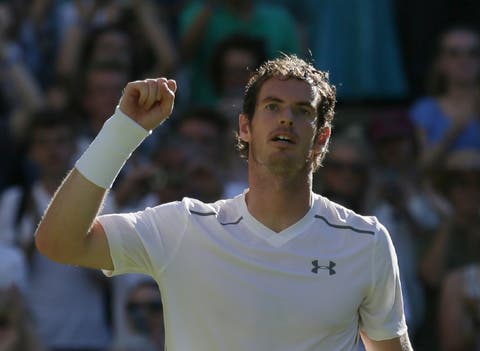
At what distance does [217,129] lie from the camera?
320 inches

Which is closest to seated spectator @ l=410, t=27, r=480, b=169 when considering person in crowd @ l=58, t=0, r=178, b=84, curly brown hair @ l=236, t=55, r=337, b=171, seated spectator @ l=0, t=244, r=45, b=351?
person in crowd @ l=58, t=0, r=178, b=84

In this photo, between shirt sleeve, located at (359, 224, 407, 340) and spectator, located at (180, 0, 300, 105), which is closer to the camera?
shirt sleeve, located at (359, 224, 407, 340)

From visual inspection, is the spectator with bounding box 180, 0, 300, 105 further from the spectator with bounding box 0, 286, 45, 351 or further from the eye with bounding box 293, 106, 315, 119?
the eye with bounding box 293, 106, 315, 119

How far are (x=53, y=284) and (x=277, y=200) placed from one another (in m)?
3.38

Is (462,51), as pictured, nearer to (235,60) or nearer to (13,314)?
(235,60)

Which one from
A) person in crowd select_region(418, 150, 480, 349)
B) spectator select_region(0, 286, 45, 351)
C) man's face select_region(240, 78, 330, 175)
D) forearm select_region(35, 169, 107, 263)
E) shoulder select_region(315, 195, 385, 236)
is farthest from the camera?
person in crowd select_region(418, 150, 480, 349)

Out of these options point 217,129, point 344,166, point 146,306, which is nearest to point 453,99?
point 344,166

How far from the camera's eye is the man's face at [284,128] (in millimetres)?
4125

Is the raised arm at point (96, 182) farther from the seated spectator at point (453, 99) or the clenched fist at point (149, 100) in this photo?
the seated spectator at point (453, 99)

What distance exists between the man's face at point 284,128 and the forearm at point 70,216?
1.83 feet

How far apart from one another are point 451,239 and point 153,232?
12.7 ft

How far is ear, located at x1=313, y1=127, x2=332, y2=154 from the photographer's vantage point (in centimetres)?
428

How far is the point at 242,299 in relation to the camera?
13.4ft

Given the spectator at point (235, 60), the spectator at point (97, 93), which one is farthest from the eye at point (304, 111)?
the spectator at point (235, 60)
